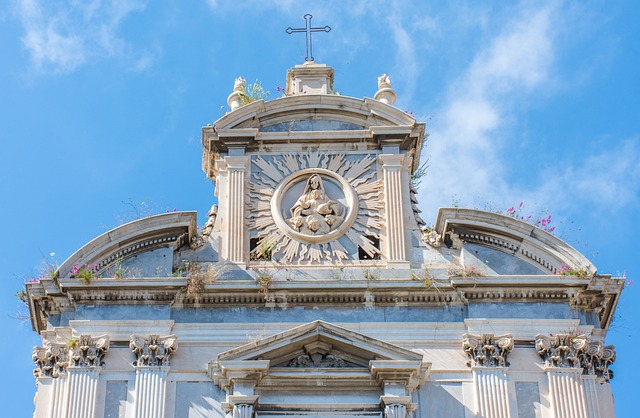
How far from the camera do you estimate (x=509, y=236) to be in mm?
26328

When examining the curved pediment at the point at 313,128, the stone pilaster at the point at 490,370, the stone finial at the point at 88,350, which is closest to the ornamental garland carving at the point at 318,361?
the stone pilaster at the point at 490,370

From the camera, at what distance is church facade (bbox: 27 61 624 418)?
969 inches

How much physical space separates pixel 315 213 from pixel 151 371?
402 centimetres

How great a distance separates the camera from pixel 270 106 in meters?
27.8

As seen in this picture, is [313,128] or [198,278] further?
[313,128]

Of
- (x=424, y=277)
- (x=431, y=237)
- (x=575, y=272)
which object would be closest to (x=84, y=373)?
(x=424, y=277)

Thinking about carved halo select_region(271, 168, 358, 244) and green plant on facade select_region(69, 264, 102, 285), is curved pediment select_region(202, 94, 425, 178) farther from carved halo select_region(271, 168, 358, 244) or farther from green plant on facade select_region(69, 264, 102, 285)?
green plant on facade select_region(69, 264, 102, 285)

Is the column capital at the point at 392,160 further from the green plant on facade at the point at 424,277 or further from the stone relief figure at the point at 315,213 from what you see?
the green plant on facade at the point at 424,277

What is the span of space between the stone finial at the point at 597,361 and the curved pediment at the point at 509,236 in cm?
150

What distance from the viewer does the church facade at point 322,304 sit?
24.6m

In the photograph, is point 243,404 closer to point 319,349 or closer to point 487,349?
point 319,349

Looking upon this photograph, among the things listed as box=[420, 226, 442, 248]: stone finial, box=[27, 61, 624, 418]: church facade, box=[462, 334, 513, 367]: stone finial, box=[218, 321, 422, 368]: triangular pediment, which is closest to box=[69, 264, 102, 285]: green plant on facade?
box=[27, 61, 624, 418]: church facade

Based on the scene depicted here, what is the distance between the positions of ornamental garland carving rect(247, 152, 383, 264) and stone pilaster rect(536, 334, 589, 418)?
3.31 m

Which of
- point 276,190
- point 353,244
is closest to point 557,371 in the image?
point 353,244
